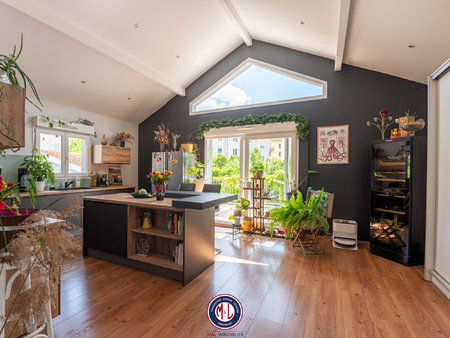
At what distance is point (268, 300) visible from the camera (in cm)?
205

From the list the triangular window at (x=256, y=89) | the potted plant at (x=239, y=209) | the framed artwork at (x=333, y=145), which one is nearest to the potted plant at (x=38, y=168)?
the triangular window at (x=256, y=89)

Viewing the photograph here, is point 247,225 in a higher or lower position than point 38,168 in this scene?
lower

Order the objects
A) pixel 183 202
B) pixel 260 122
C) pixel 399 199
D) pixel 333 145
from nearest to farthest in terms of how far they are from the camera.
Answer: pixel 183 202
pixel 399 199
pixel 333 145
pixel 260 122

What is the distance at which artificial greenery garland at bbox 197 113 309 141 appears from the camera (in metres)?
4.15

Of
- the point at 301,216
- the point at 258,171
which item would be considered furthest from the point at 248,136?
the point at 301,216

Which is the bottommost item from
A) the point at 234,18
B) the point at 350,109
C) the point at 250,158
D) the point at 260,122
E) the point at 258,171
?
the point at 258,171

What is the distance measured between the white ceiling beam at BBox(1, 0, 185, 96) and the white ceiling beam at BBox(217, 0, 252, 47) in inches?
71.7

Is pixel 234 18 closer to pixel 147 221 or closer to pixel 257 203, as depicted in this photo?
pixel 257 203

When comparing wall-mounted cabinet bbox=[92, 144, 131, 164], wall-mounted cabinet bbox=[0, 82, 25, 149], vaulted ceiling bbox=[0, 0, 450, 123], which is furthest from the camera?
wall-mounted cabinet bbox=[92, 144, 131, 164]

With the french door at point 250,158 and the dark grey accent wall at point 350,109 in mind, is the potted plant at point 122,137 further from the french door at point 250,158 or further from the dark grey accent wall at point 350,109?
the dark grey accent wall at point 350,109

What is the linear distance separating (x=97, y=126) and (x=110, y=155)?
0.76m

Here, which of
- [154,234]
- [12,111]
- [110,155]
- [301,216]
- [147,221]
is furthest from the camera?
[110,155]

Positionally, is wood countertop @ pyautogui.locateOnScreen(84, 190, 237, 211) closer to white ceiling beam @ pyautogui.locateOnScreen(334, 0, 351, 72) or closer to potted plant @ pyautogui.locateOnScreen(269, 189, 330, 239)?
potted plant @ pyautogui.locateOnScreen(269, 189, 330, 239)

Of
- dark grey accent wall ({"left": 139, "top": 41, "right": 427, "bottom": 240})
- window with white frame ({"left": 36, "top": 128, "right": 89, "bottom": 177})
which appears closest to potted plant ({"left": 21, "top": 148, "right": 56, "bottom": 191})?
window with white frame ({"left": 36, "top": 128, "right": 89, "bottom": 177})
